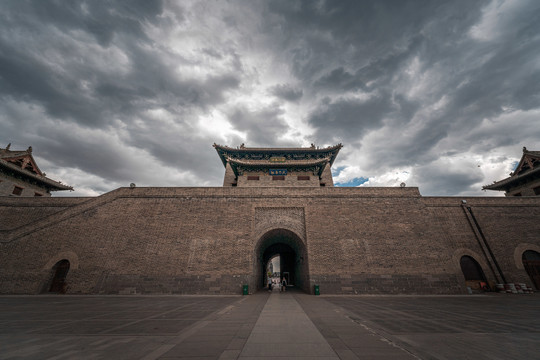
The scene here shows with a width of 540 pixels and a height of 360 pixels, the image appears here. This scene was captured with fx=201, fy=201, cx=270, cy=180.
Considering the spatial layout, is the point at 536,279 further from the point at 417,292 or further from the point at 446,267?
the point at 417,292

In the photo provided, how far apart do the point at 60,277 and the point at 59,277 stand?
7cm

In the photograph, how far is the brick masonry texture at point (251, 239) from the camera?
12938mm

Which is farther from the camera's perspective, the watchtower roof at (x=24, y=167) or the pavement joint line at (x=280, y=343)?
the watchtower roof at (x=24, y=167)

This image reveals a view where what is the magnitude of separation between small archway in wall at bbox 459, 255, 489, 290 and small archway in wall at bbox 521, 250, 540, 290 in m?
3.30

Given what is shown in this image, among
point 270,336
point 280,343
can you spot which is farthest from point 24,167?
point 280,343

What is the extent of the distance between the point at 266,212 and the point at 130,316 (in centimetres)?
984

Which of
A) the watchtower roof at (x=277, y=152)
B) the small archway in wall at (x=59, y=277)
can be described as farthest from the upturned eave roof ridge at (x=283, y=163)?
the small archway in wall at (x=59, y=277)

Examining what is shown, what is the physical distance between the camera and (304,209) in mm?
15047

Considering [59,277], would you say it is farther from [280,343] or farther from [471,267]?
[471,267]

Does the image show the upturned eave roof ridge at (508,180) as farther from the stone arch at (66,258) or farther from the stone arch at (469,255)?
the stone arch at (66,258)

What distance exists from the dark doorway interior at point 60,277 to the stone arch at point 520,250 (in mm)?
31025

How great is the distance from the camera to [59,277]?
523 inches

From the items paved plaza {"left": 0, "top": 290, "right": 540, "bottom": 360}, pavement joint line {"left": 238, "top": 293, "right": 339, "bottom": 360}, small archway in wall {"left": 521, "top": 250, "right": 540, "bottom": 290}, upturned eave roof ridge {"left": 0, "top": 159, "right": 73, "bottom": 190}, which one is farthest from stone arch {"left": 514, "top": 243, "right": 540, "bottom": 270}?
upturned eave roof ridge {"left": 0, "top": 159, "right": 73, "bottom": 190}

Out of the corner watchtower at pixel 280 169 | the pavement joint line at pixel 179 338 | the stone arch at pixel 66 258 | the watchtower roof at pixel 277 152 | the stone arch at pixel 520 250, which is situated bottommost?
the pavement joint line at pixel 179 338
